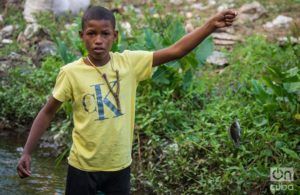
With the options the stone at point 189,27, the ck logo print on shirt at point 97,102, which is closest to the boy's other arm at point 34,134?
the ck logo print on shirt at point 97,102

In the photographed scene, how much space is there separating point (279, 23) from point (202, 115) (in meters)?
A: 3.11

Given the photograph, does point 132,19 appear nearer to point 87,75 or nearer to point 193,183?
point 193,183

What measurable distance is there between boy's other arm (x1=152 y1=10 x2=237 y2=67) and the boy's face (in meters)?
0.28

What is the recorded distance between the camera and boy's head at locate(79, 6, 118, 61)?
2713mm

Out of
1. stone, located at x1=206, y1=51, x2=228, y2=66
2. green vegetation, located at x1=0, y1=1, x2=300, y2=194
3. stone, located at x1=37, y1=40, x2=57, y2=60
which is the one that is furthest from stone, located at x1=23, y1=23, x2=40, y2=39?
stone, located at x1=206, y1=51, x2=228, y2=66

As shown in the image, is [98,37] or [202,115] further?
[202,115]

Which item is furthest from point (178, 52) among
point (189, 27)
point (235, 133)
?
point (189, 27)

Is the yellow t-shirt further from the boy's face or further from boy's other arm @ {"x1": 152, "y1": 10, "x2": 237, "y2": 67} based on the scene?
boy's other arm @ {"x1": 152, "y1": 10, "x2": 237, "y2": 67}

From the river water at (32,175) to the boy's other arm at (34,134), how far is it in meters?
1.56

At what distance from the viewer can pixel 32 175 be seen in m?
4.64

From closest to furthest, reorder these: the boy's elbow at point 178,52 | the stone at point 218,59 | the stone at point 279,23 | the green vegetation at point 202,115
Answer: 1. the boy's elbow at point 178,52
2. the green vegetation at point 202,115
3. the stone at point 218,59
4. the stone at point 279,23

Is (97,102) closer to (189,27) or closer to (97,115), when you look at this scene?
(97,115)

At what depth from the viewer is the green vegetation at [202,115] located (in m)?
3.90

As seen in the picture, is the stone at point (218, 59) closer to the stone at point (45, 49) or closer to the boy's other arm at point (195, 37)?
the stone at point (45, 49)
